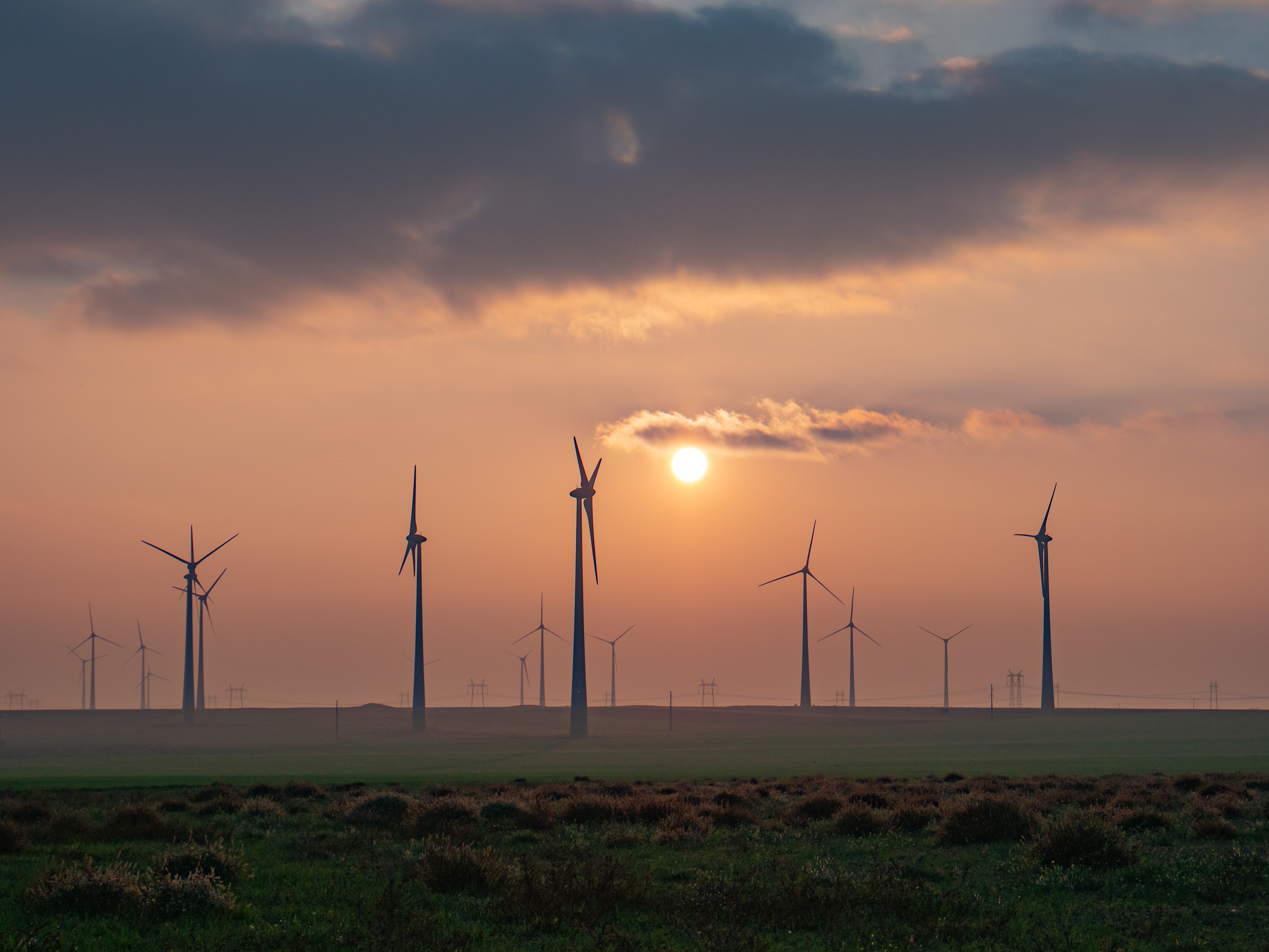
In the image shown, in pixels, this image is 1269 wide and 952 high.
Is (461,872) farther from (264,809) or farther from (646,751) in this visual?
(646,751)

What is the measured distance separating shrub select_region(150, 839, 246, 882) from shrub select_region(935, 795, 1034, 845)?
1745cm

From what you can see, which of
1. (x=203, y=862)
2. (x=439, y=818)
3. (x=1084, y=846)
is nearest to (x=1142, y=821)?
(x=1084, y=846)

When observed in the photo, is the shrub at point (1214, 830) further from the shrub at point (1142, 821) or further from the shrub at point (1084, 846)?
the shrub at point (1084, 846)

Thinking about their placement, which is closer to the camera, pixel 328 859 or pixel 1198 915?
pixel 1198 915

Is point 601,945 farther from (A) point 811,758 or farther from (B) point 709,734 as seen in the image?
(B) point 709,734

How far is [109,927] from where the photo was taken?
18.4 m

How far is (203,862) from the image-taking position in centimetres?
2327

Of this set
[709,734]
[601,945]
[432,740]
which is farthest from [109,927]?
[709,734]

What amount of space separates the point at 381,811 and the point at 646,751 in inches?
3342

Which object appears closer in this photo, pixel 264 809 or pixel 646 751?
pixel 264 809

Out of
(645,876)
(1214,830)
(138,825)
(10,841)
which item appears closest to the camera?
(645,876)

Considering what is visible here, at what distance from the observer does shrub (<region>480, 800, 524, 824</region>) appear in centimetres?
3419

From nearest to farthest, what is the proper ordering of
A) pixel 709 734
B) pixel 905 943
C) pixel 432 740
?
1. pixel 905 943
2. pixel 432 740
3. pixel 709 734

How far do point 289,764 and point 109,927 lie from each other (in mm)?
82681
